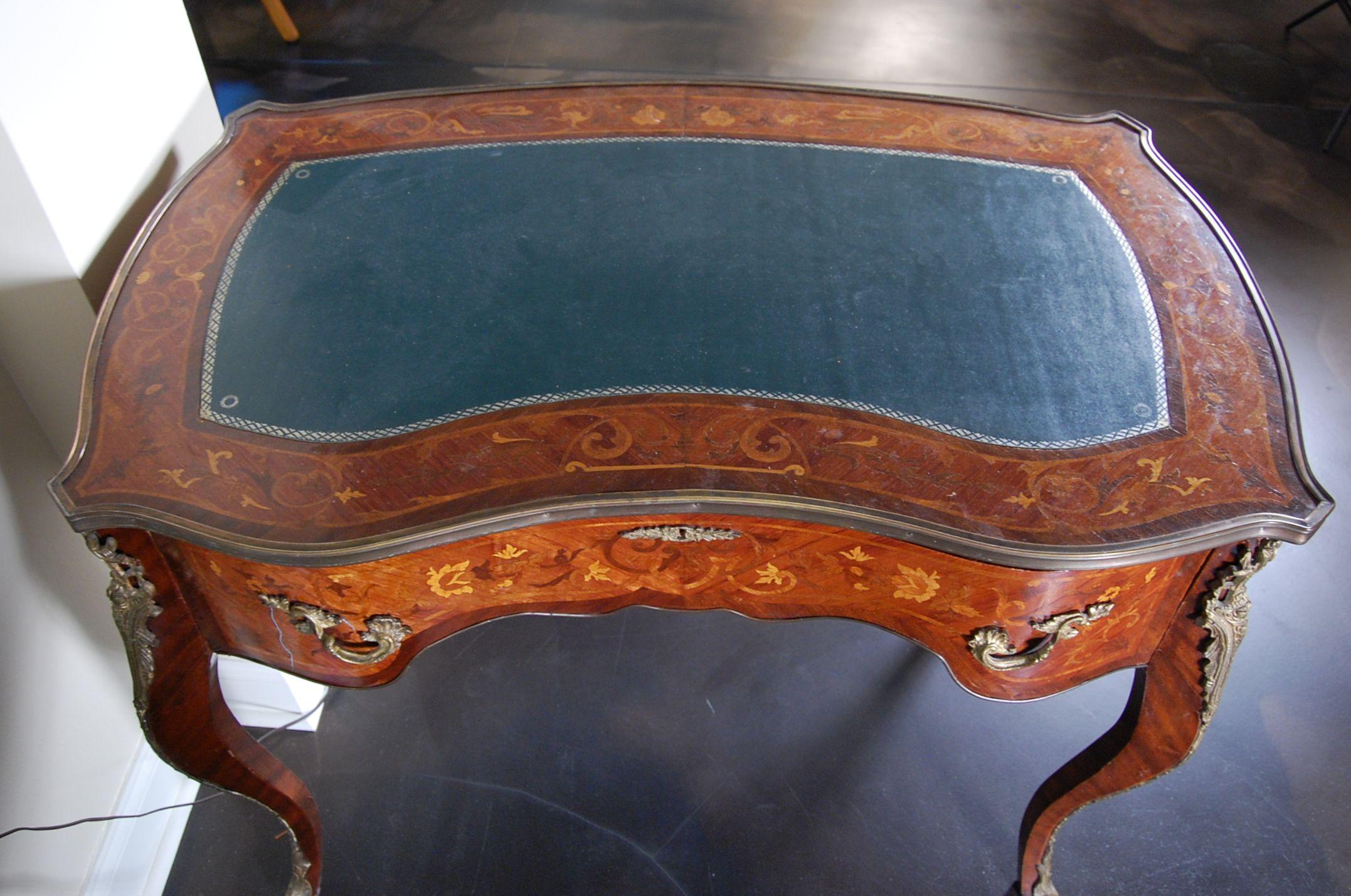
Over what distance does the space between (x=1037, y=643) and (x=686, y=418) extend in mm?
495

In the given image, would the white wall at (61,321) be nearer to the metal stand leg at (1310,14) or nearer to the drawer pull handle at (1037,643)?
the drawer pull handle at (1037,643)

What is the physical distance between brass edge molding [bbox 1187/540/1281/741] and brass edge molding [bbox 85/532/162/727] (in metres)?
1.18

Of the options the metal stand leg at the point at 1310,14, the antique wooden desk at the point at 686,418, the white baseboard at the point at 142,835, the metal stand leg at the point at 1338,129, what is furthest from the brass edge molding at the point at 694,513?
the metal stand leg at the point at 1310,14

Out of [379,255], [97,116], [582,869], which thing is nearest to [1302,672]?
[582,869]

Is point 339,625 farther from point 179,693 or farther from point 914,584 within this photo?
point 914,584

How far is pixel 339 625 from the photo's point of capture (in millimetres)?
1210

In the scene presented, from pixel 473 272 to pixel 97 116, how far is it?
0.48 meters

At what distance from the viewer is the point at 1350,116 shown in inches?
124

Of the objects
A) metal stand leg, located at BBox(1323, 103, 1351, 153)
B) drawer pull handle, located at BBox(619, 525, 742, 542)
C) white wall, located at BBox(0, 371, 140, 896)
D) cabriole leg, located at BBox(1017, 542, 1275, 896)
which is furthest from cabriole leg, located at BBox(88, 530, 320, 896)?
metal stand leg, located at BBox(1323, 103, 1351, 153)

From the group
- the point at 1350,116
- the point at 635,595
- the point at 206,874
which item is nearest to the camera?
the point at 635,595

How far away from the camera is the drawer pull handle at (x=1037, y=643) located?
1.17m

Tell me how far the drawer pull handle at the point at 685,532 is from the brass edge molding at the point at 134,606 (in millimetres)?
527

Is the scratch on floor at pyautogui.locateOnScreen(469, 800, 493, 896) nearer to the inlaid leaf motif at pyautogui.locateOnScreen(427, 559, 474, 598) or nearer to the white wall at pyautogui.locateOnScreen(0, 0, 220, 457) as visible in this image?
the inlaid leaf motif at pyautogui.locateOnScreen(427, 559, 474, 598)

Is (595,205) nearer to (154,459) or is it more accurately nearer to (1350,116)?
(154,459)
